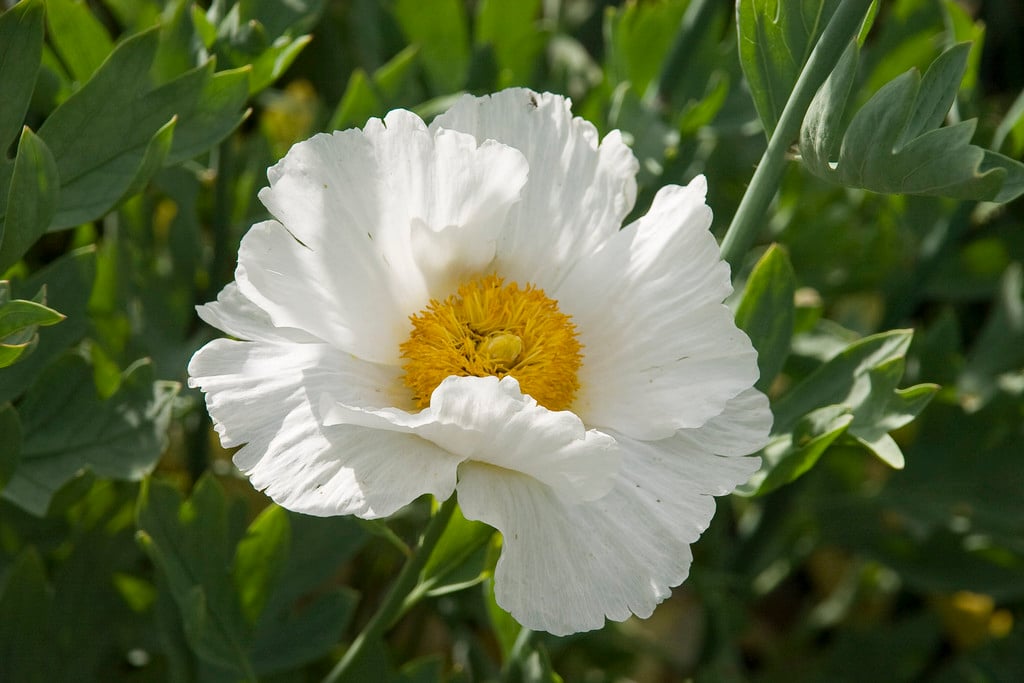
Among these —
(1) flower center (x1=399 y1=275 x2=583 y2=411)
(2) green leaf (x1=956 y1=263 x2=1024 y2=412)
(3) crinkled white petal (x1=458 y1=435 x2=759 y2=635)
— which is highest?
(1) flower center (x1=399 y1=275 x2=583 y2=411)

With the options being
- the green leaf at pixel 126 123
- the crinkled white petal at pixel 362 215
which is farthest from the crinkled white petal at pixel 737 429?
the green leaf at pixel 126 123

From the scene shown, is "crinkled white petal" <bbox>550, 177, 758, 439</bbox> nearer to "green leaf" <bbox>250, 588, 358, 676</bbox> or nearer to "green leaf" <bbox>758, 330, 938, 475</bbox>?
"green leaf" <bbox>758, 330, 938, 475</bbox>

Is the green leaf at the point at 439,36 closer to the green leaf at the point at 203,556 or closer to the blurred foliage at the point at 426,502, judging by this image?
the blurred foliage at the point at 426,502

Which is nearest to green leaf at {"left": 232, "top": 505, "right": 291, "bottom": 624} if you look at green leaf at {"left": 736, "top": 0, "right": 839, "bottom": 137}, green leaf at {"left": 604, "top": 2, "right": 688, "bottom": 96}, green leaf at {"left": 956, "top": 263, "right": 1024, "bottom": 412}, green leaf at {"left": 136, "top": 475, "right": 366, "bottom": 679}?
green leaf at {"left": 136, "top": 475, "right": 366, "bottom": 679}

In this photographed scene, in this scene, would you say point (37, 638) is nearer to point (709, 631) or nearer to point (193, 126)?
point (193, 126)

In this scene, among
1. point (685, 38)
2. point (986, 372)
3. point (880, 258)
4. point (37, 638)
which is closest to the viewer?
point (37, 638)

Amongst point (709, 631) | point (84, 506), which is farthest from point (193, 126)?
point (709, 631)
